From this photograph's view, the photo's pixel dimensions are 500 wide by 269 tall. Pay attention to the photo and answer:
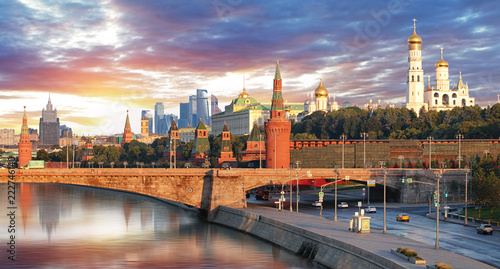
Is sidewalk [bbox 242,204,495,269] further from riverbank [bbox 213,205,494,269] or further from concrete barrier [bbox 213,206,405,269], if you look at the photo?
concrete barrier [bbox 213,206,405,269]

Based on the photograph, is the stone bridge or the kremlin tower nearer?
the stone bridge

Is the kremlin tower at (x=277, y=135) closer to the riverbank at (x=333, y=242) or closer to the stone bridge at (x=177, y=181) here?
the stone bridge at (x=177, y=181)

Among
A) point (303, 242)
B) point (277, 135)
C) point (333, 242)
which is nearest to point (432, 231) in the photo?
point (303, 242)

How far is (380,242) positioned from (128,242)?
33.3 metres

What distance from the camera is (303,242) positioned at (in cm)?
7181

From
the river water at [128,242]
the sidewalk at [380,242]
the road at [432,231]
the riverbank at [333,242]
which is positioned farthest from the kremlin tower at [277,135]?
the sidewalk at [380,242]

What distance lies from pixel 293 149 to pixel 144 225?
90.2 meters

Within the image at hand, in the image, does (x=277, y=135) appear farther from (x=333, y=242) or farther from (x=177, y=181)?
(x=333, y=242)

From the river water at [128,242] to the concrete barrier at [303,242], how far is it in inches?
44.1

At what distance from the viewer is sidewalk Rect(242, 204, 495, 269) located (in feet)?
180

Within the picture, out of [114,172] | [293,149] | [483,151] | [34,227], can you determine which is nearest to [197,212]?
[114,172]

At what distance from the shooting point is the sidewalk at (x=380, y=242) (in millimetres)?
54853

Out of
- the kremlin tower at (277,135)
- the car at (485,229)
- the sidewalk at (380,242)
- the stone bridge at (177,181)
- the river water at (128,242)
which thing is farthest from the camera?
the kremlin tower at (277,135)

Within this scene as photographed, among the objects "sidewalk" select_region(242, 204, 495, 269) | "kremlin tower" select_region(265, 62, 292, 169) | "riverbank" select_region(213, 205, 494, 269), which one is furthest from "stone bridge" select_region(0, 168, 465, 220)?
"kremlin tower" select_region(265, 62, 292, 169)
